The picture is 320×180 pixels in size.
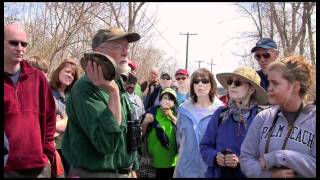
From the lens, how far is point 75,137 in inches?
112

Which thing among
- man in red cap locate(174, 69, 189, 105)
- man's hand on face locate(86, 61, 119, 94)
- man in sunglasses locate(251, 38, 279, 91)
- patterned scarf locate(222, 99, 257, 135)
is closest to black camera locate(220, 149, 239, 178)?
patterned scarf locate(222, 99, 257, 135)

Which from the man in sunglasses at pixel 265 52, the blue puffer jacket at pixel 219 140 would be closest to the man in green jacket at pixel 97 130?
the blue puffer jacket at pixel 219 140

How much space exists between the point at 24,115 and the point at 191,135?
1.87 m

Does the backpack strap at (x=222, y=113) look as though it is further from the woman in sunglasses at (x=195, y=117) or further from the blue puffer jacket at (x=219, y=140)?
the woman in sunglasses at (x=195, y=117)

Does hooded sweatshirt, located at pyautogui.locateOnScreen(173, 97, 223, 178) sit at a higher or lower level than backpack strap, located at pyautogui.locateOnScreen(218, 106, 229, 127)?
lower

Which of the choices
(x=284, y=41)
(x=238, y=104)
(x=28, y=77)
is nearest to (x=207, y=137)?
(x=238, y=104)

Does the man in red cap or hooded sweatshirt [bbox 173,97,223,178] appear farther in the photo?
the man in red cap

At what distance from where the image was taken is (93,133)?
2699 mm

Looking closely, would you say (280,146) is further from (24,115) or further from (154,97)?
(154,97)

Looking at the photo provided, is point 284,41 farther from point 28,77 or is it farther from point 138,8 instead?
point 28,77

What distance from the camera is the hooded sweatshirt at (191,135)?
4.30 meters

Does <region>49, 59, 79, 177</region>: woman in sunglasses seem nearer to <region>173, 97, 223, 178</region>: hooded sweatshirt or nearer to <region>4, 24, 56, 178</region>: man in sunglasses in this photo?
<region>173, 97, 223, 178</region>: hooded sweatshirt

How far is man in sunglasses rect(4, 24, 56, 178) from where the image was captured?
9.99 ft

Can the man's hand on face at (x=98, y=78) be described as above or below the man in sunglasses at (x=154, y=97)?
above
